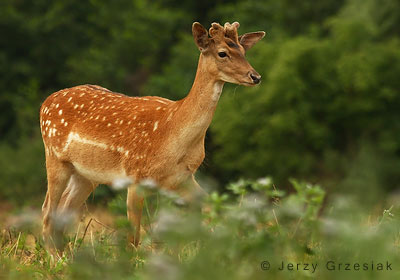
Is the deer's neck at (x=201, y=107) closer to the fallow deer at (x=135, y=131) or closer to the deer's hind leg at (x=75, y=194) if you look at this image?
the fallow deer at (x=135, y=131)

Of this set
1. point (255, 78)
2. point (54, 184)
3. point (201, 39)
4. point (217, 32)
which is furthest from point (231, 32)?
point (54, 184)

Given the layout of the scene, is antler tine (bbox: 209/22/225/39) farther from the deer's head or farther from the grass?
the grass

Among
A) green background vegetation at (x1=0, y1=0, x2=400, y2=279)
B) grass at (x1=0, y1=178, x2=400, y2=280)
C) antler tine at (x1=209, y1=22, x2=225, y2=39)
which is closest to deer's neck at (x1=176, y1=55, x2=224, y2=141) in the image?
antler tine at (x1=209, y1=22, x2=225, y2=39)

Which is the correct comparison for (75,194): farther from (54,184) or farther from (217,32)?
(217,32)

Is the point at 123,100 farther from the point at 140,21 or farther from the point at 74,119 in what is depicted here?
the point at 140,21

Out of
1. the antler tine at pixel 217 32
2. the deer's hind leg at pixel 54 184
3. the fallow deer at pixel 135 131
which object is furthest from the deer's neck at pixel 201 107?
the deer's hind leg at pixel 54 184

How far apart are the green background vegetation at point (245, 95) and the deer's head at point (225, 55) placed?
1373 mm

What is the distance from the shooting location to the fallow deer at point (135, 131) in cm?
656

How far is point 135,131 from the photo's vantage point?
6898mm

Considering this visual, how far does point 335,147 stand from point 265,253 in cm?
2130

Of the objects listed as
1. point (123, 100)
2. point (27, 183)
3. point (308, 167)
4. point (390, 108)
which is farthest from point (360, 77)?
point (123, 100)

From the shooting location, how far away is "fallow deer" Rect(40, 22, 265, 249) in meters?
6.56

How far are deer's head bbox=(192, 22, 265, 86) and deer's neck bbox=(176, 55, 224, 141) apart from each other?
0.08 m

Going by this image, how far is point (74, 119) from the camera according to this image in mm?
7461
